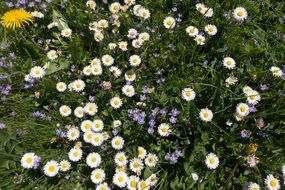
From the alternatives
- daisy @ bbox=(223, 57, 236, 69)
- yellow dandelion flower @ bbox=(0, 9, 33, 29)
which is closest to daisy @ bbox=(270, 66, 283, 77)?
daisy @ bbox=(223, 57, 236, 69)

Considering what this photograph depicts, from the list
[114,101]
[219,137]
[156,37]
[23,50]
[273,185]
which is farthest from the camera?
[23,50]

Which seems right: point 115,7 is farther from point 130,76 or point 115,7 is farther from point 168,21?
point 130,76

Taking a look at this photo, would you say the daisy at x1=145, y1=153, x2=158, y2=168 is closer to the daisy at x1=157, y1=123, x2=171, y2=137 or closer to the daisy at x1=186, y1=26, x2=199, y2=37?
the daisy at x1=157, y1=123, x2=171, y2=137

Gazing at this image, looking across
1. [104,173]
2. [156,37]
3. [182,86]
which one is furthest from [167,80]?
[104,173]

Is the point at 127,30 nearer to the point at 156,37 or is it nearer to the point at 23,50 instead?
the point at 156,37

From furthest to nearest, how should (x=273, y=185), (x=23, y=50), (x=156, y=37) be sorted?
(x=23, y=50) < (x=156, y=37) < (x=273, y=185)

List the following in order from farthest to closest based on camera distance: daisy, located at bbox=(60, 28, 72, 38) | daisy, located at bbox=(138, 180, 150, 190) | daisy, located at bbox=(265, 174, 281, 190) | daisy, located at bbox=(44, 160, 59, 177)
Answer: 1. daisy, located at bbox=(60, 28, 72, 38)
2. daisy, located at bbox=(44, 160, 59, 177)
3. daisy, located at bbox=(138, 180, 150, 190)
4. daisy, located at bbox=(265, 174, 281, 190)

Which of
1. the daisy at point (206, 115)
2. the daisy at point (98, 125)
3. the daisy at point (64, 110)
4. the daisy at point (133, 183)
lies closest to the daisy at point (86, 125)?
the daisy at point (98, 125)

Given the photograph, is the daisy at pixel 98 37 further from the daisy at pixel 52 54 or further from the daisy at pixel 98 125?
the daisy at pixel 98 125
